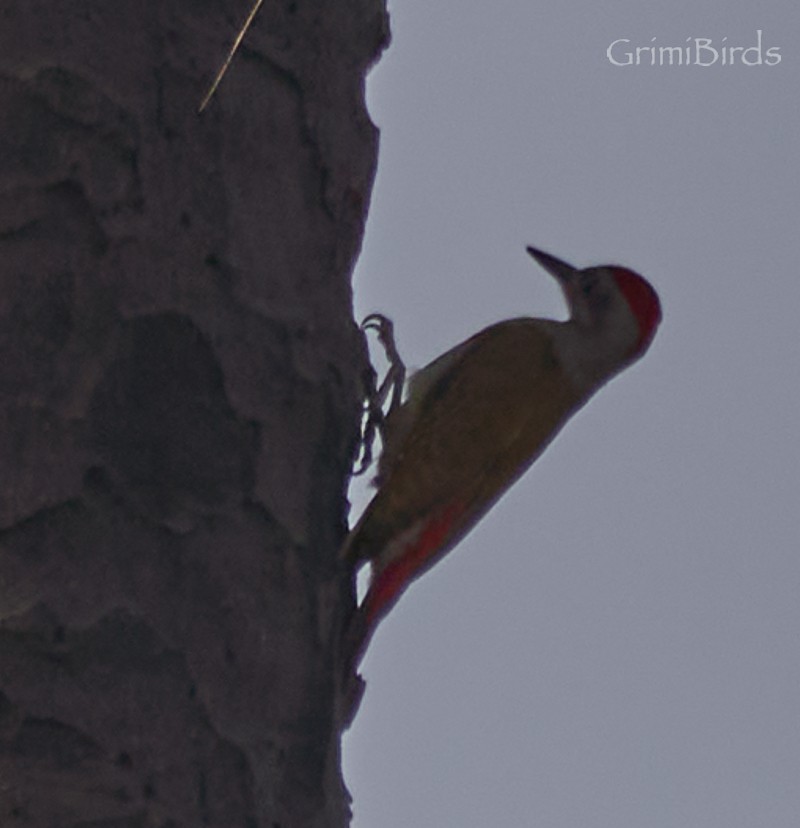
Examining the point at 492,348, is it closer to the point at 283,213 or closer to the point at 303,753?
Result: the point at 283,213

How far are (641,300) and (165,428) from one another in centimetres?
261

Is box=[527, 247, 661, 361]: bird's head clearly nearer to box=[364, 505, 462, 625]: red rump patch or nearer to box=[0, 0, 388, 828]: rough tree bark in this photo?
box=[364, 505, 462, 625]: red rump patch

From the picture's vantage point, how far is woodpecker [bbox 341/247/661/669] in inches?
148

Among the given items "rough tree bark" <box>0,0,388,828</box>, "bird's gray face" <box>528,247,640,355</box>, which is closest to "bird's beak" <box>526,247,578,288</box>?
"bird's gray face" <box>528,247,640,355</box>

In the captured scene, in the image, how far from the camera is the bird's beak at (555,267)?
5020 mm

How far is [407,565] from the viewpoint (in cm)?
357

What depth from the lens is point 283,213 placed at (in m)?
2.78

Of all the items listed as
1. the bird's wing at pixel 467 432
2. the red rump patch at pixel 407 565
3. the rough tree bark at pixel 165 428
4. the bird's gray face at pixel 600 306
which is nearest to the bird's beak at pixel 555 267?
the bird's gray face at pixel 600 306

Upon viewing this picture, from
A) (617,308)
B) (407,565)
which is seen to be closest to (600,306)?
(617,308)

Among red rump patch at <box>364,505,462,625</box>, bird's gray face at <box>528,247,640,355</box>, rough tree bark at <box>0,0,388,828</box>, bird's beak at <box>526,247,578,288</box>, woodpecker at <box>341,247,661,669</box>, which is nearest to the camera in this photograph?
rough tree bark at <box>0,0,388,828</box>

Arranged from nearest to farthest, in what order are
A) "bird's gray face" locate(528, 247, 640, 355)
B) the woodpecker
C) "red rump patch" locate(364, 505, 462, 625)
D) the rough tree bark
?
the rough tree bark, "red rump patch" locate(364, 505, 462, 625), the woodpecker, "bird's gray face" locate(528, 247, 640, 355)

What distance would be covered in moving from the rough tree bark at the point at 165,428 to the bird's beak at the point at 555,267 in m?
2.22

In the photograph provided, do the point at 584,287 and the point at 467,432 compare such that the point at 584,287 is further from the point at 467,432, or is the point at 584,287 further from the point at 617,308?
the point at 467,432

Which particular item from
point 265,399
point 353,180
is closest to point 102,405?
point 265,399
